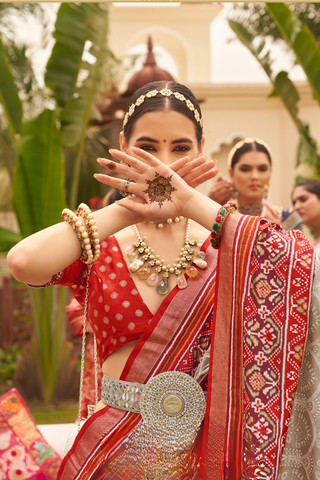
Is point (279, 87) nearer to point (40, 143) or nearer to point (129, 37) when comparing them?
point (40, 143)

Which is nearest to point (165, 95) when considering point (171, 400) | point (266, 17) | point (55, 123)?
point (171, 400)

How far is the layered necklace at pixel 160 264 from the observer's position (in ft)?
4.71

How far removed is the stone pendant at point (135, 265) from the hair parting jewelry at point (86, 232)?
0.59ft

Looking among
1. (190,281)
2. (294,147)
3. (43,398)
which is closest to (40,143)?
(43,398)

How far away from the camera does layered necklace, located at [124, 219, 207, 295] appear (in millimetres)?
1436

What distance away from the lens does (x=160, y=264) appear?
4.79ft

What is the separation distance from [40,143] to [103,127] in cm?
304

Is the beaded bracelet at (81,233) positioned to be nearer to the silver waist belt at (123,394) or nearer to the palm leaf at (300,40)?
the silver waist belt at (123,394)

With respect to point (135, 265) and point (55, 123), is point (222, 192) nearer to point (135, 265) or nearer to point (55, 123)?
point (135, 265)

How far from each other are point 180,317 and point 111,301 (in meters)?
0.19

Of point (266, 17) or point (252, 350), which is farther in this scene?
point (266, 17)

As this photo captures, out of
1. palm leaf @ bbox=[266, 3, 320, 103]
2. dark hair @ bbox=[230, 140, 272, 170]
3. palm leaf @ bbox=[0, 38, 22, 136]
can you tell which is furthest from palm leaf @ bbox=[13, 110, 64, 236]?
palm leaf @ bbox=[266, 3, 320, 103]

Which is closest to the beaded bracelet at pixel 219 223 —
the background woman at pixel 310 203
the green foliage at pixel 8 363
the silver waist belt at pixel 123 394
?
the silver waist belt at pixel 123 394

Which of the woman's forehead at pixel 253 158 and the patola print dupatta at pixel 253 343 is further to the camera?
the woman's forehead at pixel 253 158
